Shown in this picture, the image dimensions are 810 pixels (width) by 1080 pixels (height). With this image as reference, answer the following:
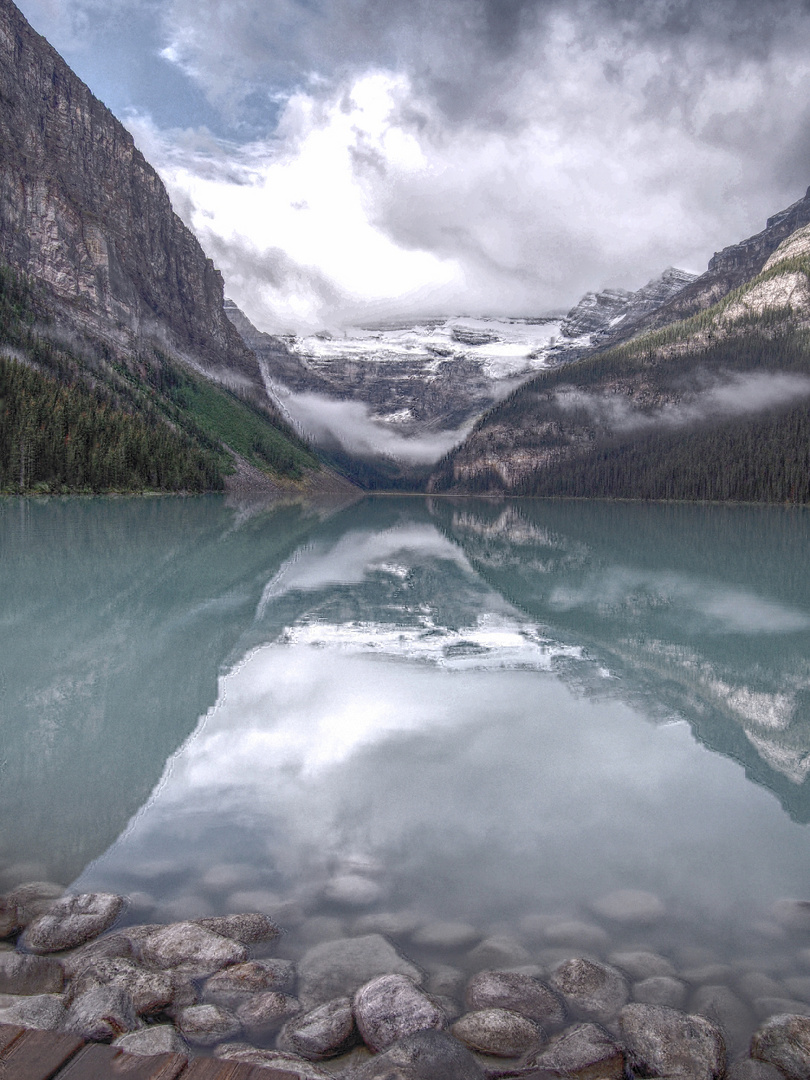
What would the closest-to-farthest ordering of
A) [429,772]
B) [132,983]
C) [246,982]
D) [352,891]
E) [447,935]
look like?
[132,983], [246,982], [447,935], [352,891], [429,772]

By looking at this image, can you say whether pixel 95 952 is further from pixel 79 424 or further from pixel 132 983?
pixel 79 424

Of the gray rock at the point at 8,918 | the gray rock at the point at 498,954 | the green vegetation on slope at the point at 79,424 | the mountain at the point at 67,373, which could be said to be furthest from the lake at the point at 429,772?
the mountain at the point at 67,373

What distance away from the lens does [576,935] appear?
6.16 m

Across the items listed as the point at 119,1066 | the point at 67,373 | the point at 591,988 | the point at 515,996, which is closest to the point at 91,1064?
the point at 119,1066

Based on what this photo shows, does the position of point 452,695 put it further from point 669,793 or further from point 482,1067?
point 482,1067

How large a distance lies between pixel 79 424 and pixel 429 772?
98.4 m

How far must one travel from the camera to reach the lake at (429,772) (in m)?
6.44

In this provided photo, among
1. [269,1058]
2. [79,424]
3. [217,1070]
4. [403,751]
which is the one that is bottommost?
[403,751]

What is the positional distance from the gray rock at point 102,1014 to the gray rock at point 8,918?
138 cm

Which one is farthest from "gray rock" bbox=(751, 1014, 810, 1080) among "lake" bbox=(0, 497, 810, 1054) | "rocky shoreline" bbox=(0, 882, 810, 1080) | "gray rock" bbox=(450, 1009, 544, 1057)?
"gray rock" bbox=(450, 1009, 544, 1057)

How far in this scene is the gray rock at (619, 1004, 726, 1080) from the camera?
15.1 ft

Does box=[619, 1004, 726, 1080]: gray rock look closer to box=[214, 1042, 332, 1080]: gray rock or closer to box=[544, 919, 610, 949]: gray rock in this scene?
box=[544, 919, 610, 949]: gray rock

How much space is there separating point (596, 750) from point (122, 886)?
7218mm

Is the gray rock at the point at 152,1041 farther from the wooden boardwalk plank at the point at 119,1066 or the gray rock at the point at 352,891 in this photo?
the gray rock at the point at 352,891
